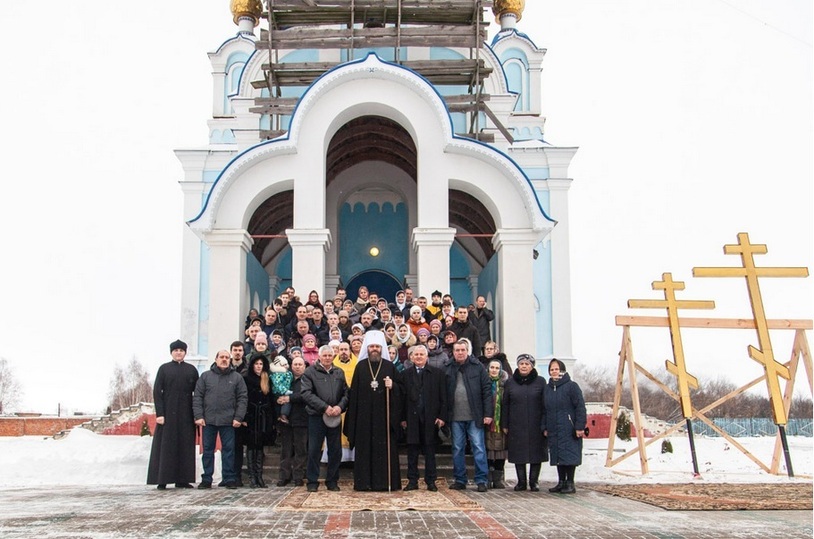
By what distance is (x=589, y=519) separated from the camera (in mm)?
7102

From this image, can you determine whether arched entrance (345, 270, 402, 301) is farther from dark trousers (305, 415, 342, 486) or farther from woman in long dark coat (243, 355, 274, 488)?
dark trousers (305, 415, 342, 486)

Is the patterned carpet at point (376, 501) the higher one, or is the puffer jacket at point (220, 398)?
the puffer jacket at point (220, 398)

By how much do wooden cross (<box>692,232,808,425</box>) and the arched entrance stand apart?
379 inches

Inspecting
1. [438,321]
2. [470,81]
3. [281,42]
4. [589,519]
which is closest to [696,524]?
[589,519]

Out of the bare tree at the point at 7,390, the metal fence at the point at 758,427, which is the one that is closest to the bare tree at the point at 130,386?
the bare tree at the point at 7,390

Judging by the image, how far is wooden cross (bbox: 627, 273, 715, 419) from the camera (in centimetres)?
1156

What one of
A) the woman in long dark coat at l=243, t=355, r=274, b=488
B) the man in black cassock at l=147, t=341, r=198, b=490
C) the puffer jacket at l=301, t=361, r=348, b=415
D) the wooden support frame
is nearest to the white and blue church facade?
the wooden support frame

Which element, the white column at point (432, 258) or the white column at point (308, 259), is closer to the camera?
the white column at point (308, 259)

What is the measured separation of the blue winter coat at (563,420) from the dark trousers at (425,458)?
1.36 m

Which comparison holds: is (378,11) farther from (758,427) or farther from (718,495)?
(758,427)

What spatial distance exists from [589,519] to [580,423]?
8.75 ft

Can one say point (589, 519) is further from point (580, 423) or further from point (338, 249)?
point (338, 249)

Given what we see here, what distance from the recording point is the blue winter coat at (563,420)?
9.66 meters

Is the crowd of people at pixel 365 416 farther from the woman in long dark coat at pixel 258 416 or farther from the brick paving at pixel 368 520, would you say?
the brick paving at pixel 368 520
